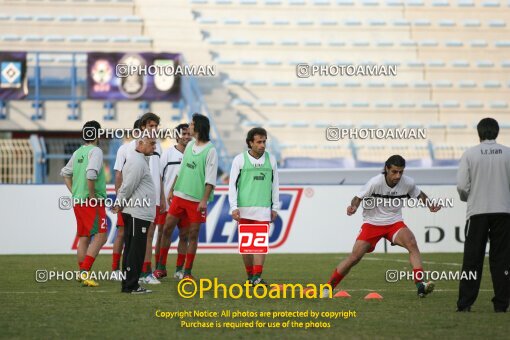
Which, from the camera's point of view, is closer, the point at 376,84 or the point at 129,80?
the point at 129,80

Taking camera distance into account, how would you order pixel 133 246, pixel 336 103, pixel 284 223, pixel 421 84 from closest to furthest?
pixel 133 246, pixel 284 223, pixel 336 103, pixel 421 84

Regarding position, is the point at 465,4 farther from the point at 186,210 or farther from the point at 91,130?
the point at 91,130

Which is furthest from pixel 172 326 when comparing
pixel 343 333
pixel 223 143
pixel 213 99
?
pixel 213 99

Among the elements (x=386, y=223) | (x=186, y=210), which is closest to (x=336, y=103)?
(x=186, y=210)

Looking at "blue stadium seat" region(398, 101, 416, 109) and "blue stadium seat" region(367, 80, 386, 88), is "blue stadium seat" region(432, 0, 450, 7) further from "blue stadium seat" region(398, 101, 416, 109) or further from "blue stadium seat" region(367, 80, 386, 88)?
"blue stadium seat" region(398, 101, 416, 109)

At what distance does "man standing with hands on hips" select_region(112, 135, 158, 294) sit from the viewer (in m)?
12.0

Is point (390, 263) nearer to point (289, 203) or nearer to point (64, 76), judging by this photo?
point (289, 203)

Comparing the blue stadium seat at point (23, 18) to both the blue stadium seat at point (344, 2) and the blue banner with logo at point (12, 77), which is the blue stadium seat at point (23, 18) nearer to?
the blue banner with logo at point (12, 77)

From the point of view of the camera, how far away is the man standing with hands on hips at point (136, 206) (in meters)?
12.0

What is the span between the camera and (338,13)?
35250mm

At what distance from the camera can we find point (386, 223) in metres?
12.2

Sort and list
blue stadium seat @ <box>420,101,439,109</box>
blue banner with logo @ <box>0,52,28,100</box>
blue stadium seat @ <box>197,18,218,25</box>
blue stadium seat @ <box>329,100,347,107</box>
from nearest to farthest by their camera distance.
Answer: blue banner with logo @ <box>0,52,28,100</box> < blue stadium seat @ <box>329,100,347,107</box> < blue stadium seat @ <box>420,101,439,109</box> < blue stadium seat @ <box>197,18,218,25</box>

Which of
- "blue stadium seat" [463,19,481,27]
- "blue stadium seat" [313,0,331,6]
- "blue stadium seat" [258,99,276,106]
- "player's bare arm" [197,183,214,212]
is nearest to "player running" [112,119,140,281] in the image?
"player's bare arm" [197,183,214,212]

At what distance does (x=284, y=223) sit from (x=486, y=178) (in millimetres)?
11687
